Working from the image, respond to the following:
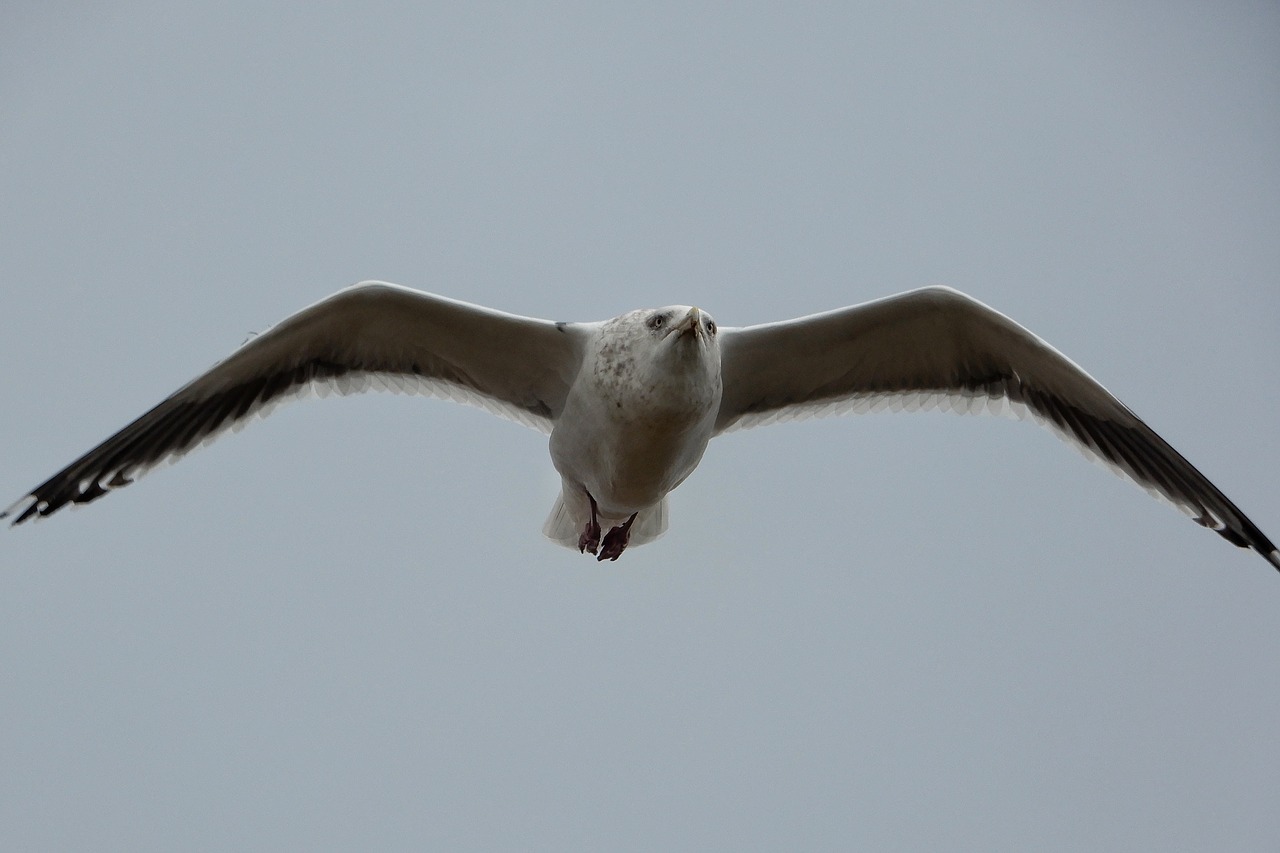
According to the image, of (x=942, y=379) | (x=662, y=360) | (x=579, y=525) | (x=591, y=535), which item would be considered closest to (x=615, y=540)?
(x=591, y=535)

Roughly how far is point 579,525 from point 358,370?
130 centimetres

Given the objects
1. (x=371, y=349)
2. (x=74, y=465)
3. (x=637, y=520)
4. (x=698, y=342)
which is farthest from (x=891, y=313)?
(x=74, y=465)

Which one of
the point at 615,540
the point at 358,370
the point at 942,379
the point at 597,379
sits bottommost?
the point at 615,540

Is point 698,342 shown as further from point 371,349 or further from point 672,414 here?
point 371,349

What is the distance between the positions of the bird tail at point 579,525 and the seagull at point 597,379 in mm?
12

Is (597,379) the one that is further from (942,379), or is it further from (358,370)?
(942,379)

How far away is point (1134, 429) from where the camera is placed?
5.22m

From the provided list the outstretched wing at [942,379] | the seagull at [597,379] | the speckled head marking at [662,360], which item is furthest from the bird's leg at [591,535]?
the speckled head marking at [662,360]

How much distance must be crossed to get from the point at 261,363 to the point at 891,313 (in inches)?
114

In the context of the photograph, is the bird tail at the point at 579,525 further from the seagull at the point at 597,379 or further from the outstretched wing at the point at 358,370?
the outstretched wing at the point at 358,370

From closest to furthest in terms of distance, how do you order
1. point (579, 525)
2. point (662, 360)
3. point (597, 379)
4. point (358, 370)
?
point (662, 360) → point (597, 379) → point (358, 370) → point (579, 525)

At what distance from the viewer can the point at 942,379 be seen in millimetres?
5340

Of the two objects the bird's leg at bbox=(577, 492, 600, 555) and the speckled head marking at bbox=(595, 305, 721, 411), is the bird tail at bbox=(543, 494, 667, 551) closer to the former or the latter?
the bird's leg at bbox=(577, 492, 600, 555)

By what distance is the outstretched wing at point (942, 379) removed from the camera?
4977 millimetres
